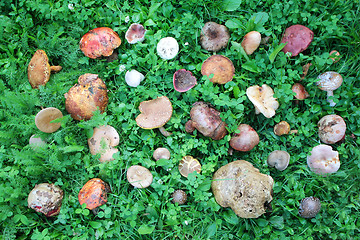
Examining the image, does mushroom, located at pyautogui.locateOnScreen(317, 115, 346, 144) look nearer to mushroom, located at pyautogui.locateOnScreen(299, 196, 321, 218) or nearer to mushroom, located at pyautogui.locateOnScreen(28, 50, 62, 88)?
mushroom, located at pyautogui.locateOnScreen(299, 196, 321, 218)

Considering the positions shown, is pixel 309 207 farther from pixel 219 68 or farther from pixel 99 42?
pixel 99 42

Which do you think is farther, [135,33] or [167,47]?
[135,33]

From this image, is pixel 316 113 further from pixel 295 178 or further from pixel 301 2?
pixel 301 2

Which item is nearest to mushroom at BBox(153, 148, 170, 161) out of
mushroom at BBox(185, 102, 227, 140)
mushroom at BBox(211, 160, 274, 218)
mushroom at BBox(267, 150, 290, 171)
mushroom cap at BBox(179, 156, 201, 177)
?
mushroom cap at BBox(179, 156, 201, 177)

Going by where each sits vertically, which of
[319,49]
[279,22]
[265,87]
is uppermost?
[279,22]

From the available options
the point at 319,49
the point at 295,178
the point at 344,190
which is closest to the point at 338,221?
the point at 344,190

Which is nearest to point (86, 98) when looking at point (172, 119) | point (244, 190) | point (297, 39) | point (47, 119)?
point (47, 119)

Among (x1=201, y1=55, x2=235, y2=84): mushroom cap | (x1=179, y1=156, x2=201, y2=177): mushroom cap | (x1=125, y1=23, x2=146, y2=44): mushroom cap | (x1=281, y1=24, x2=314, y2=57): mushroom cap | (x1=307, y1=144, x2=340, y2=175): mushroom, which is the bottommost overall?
(x1=307, y1=144, x2=340, y2=175): mushroom
